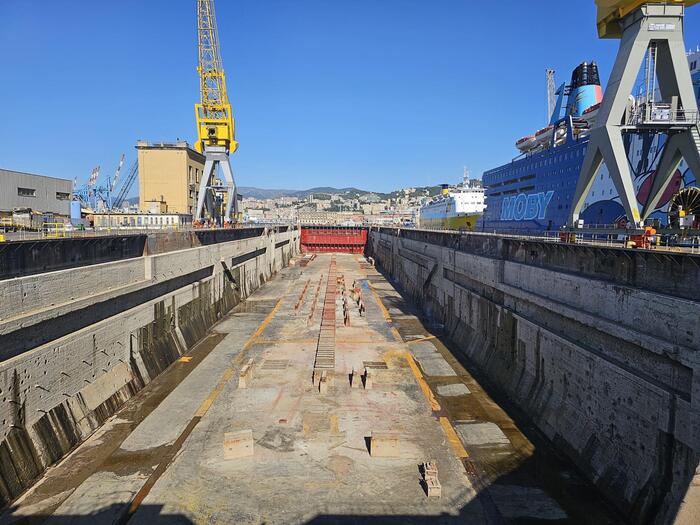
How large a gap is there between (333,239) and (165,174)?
1875 inches

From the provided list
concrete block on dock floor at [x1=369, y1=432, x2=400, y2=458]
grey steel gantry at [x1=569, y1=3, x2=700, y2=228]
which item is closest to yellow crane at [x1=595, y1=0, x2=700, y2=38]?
grey steel gantry at [x1=569, y1=3, x2=700, y2=228]

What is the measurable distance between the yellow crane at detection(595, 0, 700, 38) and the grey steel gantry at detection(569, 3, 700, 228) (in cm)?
22

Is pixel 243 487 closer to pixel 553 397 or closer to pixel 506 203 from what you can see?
pixel 553 397

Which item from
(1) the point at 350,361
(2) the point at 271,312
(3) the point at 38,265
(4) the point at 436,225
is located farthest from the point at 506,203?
(3) the point at 38,265

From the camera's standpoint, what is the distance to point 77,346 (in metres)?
18.0

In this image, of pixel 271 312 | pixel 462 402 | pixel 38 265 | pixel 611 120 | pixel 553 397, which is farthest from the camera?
pixel 271 312

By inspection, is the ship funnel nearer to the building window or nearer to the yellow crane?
the yellow crane

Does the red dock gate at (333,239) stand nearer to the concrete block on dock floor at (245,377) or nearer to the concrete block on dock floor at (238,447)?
the concrete block on dock floor at (245,377)

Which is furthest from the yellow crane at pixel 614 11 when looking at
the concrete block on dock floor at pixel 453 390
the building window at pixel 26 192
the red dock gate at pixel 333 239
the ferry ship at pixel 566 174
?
the red dock gate at pixel 333 239

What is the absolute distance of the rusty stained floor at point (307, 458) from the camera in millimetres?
13438

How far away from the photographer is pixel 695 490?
1103cm

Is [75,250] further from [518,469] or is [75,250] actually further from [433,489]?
[518,469]

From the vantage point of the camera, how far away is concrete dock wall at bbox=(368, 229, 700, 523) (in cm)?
1205

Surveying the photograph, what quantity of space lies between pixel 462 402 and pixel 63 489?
683 inches
